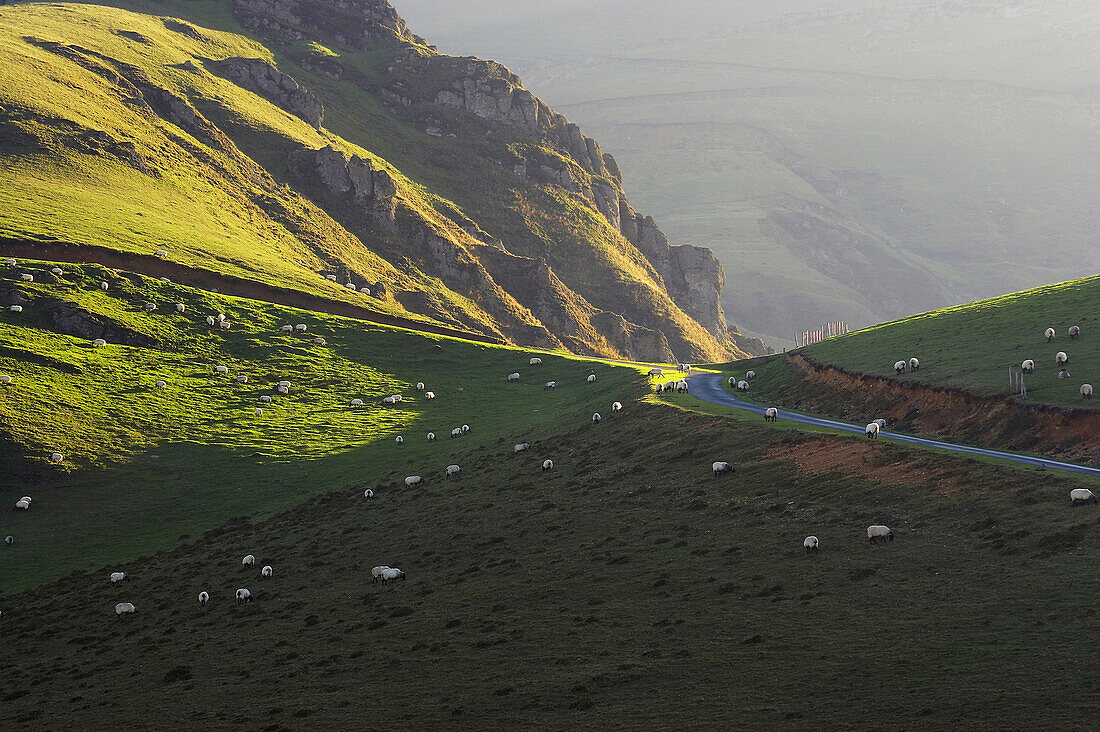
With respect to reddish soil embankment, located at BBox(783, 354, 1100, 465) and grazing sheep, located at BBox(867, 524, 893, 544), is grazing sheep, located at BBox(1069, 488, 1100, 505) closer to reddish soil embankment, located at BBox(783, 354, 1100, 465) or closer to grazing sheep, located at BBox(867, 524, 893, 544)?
grazing sheep, located at BBox(867, 524, 893, 544)

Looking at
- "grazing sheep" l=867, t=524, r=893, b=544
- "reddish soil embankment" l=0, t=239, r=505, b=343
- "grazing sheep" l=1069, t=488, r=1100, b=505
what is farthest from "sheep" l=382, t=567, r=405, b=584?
"reddish soil embankment" l=0, t=239, r=505, b=343

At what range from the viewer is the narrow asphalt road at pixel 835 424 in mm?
53156

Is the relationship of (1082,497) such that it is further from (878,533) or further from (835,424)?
(835,424)

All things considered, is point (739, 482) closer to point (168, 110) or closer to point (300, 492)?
point (300, 492)

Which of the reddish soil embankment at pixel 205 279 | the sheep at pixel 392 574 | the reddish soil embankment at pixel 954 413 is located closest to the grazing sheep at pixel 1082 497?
the reddish soil embankment at pixel 954 413

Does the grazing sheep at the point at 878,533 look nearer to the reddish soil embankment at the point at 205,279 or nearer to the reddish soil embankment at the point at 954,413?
the reddish soil embankment at the point at 954,413

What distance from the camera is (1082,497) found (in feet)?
140

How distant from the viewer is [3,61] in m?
170

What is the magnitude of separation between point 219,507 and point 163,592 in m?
20.8

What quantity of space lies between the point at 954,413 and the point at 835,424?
30.2 ft

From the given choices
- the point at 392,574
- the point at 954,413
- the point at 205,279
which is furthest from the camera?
the point at 205,279

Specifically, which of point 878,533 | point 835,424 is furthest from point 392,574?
point 835,424

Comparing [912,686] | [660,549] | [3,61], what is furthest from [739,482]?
[3,61]

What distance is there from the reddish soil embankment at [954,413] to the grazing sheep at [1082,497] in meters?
12.5
